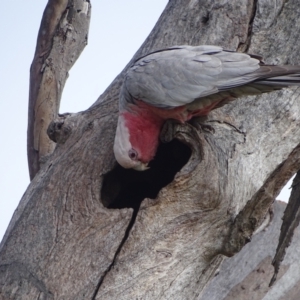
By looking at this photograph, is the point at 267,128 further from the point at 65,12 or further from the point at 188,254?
the point at 65,12

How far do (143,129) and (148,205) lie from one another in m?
0.48

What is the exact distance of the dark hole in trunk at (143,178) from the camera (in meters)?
3.17

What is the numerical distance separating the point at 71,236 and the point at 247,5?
1585mm

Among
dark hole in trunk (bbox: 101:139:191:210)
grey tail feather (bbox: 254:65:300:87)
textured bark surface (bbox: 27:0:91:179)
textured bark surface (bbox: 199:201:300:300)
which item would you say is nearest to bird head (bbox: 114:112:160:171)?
dark hole in trunk (bbox: 101:139:191:210)

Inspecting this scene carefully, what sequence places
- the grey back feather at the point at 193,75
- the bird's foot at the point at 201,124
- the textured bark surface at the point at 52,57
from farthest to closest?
1. the textured bark surface at the point at 52,57
2. the bird's foot at the point at 201,124
3. the grey back feather at the point at 193,75

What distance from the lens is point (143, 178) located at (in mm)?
3393

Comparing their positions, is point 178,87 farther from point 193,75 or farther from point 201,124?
point 201,124

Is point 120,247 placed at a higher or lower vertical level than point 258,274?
higher

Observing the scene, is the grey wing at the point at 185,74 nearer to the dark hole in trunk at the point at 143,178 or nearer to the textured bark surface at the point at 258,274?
the dark hole in trunk at the point at 143,178

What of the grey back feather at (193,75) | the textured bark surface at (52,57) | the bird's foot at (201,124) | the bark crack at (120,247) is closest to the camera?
the bark crack at (120,247)

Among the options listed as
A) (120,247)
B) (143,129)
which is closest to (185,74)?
(143,129)

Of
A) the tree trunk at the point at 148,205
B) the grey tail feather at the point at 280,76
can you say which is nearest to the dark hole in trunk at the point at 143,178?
the tree trunk at the point at 148,205

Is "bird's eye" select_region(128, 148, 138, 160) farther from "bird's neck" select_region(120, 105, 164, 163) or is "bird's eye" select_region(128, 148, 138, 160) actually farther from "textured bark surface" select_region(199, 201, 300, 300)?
"textured bark surface" select_region(199, 201, 300, 300)

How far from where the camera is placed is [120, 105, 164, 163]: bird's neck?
3123 mm
